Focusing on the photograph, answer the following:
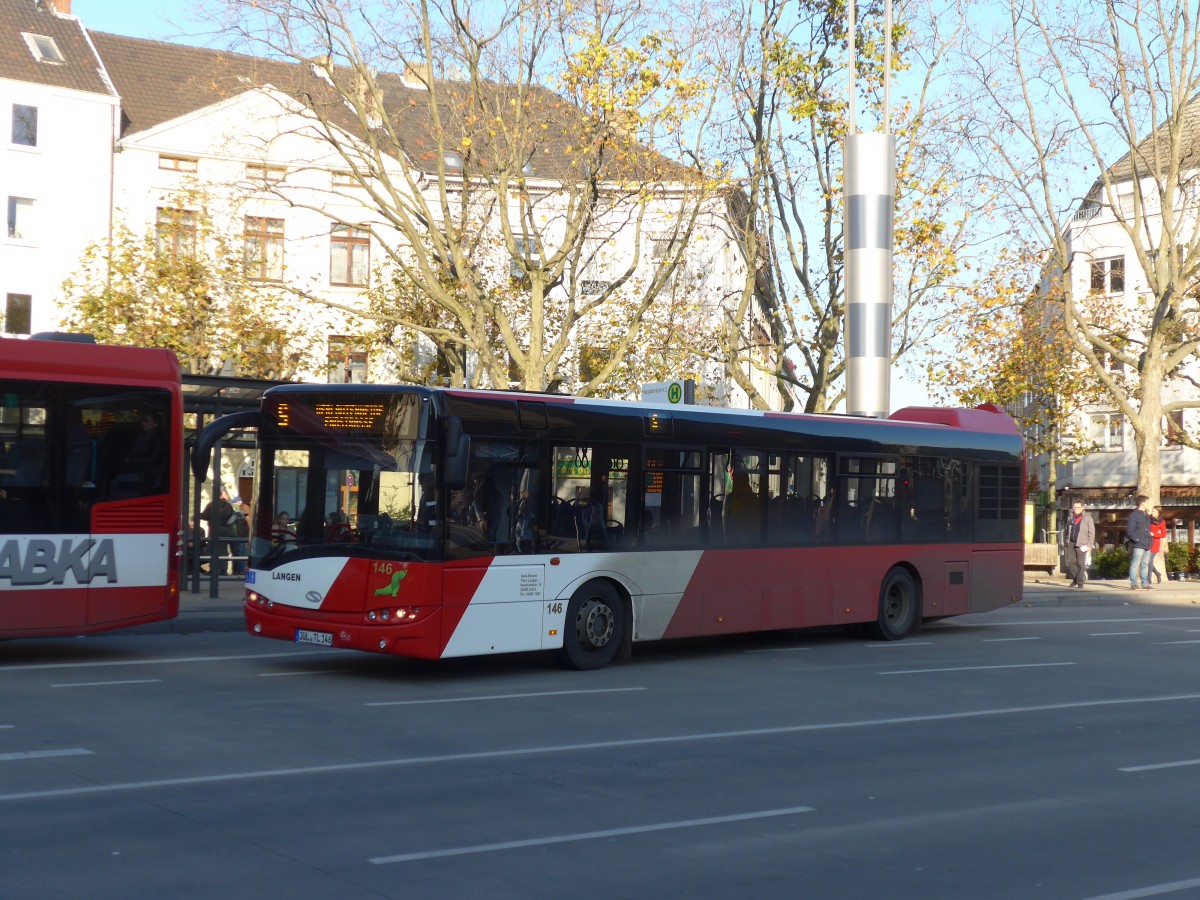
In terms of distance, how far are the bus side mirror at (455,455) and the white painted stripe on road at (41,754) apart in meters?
4.44

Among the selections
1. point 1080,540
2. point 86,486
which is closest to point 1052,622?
point 1080,540

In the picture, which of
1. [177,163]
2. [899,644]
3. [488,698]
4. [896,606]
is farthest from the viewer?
[177,163]

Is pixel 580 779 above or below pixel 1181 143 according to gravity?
below

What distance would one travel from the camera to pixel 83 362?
47.0ft

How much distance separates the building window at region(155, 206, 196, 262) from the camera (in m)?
36.0

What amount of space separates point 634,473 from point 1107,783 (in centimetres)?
702

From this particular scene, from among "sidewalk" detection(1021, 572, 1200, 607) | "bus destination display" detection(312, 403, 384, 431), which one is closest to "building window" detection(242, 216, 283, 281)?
"bus destination display" detection(312, 403, 384, 431)

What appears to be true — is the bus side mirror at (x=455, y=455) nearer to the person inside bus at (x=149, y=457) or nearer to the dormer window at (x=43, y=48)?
the person inside bus at (x=149, y=457)

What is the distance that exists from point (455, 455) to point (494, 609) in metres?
1.58

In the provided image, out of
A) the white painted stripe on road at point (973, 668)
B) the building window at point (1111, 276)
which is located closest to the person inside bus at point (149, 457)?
the white painted stripe on road at point (973, 668)

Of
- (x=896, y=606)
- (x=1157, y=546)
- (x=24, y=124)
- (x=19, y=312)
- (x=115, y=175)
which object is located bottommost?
(x=896, y=606)

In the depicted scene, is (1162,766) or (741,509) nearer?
(1162,766)

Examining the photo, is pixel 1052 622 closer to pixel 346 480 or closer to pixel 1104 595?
pixel 1104 595

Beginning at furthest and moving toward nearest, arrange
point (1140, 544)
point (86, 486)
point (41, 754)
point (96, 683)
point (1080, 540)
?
point (1140, 544)
point (1080, 540)
point (86, 486)
point (96, 683)
point (41, 754)
